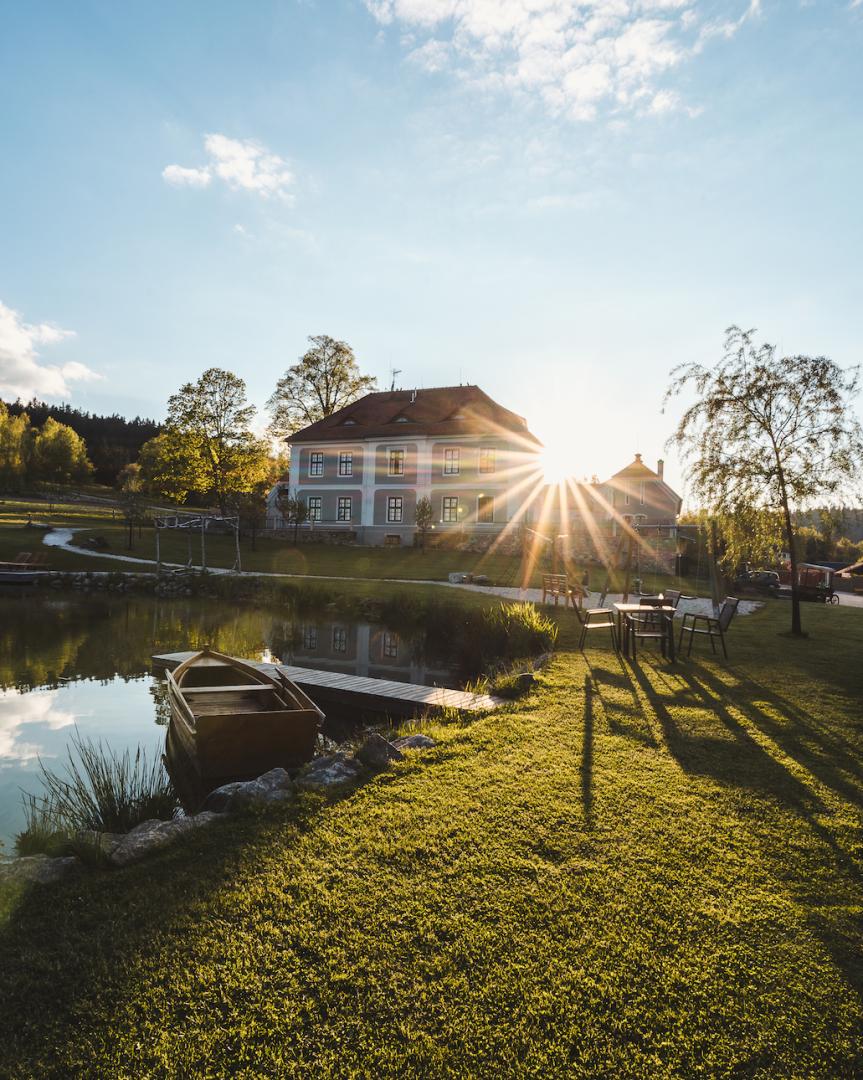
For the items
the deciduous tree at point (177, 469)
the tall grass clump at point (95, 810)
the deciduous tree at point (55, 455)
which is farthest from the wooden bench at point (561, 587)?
the deciduous tree at point (55, 455)

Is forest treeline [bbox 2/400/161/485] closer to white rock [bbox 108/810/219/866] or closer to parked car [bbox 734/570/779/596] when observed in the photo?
parked car [bbox 734/570/779/596]

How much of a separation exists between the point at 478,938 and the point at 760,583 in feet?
95.2

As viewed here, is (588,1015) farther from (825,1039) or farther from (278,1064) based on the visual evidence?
(278,1064)

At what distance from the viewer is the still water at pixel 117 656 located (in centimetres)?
858

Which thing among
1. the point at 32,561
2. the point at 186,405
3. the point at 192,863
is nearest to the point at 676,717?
the point at 192,863

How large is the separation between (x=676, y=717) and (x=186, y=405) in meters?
39.2

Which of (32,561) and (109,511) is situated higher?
(109,511)

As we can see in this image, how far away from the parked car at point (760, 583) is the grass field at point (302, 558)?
1827 mm

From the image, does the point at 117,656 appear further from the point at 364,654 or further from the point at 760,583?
the point at 760,583

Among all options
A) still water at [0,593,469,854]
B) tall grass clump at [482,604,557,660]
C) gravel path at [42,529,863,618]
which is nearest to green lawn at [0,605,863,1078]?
still water at [0,593,469,854]

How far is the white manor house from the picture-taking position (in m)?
35.6

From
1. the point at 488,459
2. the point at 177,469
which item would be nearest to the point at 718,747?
the point at 488,459

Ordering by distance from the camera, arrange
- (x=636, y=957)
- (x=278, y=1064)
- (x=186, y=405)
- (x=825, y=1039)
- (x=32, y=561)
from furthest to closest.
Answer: (x=186, y=405), (x=32, y=561), (x=636, y=957), (x=825, y=1039), (x=278, y=1064)

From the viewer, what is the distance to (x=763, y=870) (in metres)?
4.00
